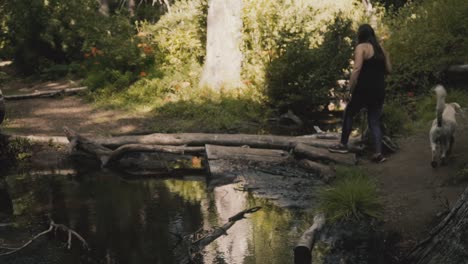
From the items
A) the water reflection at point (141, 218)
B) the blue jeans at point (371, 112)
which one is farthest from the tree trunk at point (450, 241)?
the blue jeans at point (371, 112)

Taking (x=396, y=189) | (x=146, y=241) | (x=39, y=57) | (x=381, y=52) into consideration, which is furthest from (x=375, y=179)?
(x=39, y=57)

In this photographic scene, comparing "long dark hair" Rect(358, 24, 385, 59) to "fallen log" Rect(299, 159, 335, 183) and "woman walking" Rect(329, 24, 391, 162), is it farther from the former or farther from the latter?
"fallen log" Rect(299, 159, 335, 183)

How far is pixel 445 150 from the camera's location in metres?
8.00

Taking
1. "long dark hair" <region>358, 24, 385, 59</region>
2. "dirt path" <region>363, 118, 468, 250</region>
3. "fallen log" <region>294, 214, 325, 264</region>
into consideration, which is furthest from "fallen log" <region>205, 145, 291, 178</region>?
"fallen log" <region>294, 214, 325, 264</region>

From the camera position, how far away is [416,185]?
7730 millimetres

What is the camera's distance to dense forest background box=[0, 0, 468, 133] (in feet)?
43.8

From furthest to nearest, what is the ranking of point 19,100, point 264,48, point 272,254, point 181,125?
1. point 19,100
2. point 264,48
3. point 181,125
4. point 272,254

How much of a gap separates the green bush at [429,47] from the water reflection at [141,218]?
6.41m

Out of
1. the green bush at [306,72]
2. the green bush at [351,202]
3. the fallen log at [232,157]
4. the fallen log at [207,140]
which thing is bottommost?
the green bush at [351,202]

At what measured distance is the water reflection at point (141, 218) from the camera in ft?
20.9

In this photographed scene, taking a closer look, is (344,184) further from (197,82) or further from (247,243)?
Answer: (197,82)

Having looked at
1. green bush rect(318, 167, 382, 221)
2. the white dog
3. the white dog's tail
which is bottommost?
green bush rect(318, 167, 382, 221)

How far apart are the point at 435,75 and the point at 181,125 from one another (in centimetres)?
597

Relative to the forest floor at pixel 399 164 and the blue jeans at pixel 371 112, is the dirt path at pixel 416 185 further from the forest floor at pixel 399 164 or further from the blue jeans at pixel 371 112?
the blue jeans at pixel 371 112
